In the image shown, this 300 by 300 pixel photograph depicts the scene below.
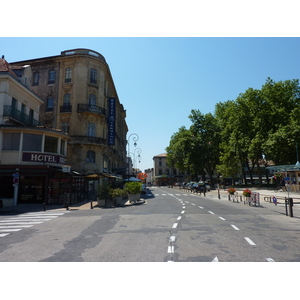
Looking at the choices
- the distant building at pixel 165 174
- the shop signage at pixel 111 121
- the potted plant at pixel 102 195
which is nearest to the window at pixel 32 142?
the potted plant at pixel 102 195

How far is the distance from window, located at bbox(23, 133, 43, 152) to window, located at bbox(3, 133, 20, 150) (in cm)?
62

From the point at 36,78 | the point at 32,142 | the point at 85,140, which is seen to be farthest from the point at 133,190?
the point at 36,78

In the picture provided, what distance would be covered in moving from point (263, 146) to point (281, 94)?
1037 cm

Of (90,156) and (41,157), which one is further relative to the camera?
(90,156)

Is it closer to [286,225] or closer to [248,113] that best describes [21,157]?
[286,225]

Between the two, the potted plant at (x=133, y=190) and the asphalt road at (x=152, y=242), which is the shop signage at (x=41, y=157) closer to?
the potted plant at (x=133, y=190)

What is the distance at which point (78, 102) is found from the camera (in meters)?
32.6

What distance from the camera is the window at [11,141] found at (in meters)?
21.3

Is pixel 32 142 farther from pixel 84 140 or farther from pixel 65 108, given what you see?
pixel 65 108

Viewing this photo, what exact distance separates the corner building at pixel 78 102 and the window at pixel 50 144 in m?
7.37

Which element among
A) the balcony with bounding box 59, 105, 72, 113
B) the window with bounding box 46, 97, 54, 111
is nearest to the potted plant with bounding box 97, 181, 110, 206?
the balcony with bounding box 59, 105, 72, 113

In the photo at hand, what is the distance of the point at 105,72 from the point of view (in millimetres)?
36250

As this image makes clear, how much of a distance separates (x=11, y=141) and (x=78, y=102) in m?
12.9

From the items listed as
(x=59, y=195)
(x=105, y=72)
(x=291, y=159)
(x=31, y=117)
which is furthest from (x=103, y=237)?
(x=291, y=159)
